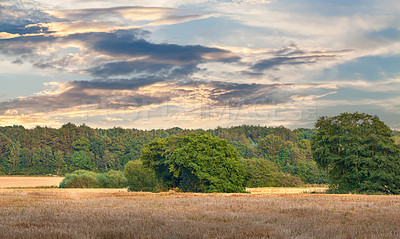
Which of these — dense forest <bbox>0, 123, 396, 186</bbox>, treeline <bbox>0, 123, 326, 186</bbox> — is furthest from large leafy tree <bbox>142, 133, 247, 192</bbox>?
dense forest <bbox>0, 123, 396, 186</bbox>

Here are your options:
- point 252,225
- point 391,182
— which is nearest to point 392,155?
point 391,182

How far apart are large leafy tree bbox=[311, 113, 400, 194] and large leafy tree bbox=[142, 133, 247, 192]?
43.4 ft

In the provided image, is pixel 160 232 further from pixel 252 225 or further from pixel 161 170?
pixel 161 170

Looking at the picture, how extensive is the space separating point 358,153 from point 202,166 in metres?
23.2

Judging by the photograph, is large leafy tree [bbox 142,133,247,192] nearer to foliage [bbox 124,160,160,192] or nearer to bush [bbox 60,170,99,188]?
foliage [bbox 124,160,160,192]

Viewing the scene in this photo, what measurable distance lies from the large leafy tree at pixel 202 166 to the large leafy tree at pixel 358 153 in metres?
13.2

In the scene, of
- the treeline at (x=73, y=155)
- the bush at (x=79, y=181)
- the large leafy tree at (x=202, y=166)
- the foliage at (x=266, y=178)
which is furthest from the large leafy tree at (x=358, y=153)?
the treeline at (x=73, y=155)

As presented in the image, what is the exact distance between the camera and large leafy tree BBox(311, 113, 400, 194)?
56.6 m

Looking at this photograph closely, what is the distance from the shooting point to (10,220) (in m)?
14.0

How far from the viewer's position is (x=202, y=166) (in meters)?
62.7

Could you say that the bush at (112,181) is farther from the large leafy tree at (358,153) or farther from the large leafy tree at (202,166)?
the large leafy tree at (358,153)

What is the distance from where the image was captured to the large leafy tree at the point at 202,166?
62000 mm

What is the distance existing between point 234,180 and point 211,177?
4.22 metres

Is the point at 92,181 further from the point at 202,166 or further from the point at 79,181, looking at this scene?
the point at 202,166
